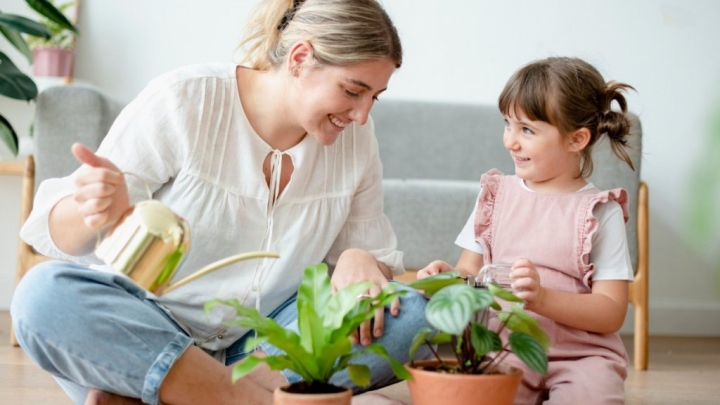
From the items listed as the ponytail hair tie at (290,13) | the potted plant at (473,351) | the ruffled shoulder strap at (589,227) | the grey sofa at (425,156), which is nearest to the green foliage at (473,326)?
the potted plant at (473,351)

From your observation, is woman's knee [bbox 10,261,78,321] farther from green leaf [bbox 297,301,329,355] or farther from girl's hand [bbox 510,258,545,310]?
girl's hand [bbox 510,258,545,310]

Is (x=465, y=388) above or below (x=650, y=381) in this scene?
above

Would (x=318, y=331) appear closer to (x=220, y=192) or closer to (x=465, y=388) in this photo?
(x=465, y=388)

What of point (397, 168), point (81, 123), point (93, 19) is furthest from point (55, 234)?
point (93, 19)

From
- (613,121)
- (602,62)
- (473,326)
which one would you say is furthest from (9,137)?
(602,62)

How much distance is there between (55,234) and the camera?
4.82ft

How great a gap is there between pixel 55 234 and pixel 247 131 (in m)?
0.41

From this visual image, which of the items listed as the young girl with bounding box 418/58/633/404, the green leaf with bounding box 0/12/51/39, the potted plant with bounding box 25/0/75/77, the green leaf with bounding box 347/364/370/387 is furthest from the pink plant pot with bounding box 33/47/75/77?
the green leaf with bounding box 347/364/370/387

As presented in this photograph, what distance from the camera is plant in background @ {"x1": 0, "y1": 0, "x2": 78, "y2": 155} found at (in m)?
2.73

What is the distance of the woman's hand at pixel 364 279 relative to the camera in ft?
5.01

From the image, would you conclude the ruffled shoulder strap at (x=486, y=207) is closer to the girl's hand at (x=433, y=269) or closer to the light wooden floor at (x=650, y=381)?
the girl's hand at (x=433, y=269)

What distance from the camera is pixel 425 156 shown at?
11.1ft

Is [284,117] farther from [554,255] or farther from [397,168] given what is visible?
[397,168]

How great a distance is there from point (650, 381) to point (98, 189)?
5.97 ft
